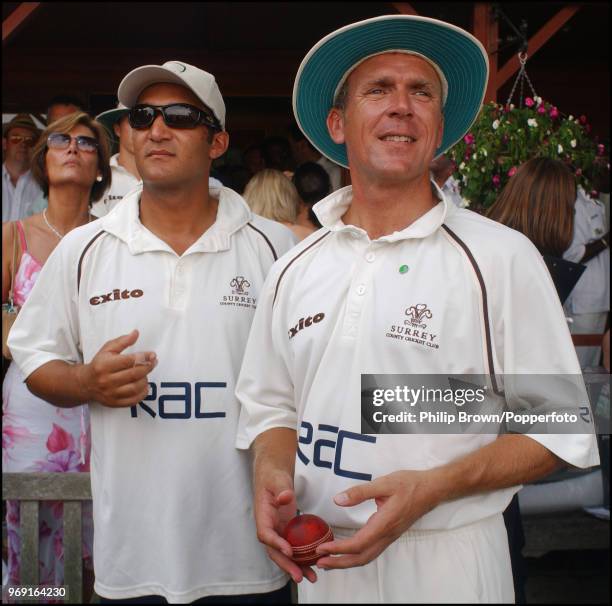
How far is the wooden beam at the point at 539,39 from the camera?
4759 mm

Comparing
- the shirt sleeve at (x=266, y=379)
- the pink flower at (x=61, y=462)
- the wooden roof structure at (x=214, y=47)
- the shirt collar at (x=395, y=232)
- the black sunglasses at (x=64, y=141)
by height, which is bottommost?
the pink flower at (x=61, y=462)

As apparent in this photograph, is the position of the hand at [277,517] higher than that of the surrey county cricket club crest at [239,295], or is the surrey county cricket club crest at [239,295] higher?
the surrey county cricket club crest at [239,295]

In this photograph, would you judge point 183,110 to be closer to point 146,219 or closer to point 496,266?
point 146,219

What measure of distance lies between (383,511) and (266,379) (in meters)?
0.61

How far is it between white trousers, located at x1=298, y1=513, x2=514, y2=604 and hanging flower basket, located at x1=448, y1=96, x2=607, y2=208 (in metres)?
2.23

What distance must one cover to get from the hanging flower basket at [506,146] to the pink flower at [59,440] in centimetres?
216

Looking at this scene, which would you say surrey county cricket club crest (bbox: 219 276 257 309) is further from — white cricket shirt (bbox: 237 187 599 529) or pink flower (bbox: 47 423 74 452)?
pink flower (bbox: 47 423 74 452)

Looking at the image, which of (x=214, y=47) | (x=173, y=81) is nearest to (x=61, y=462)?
(x=173, y=81)

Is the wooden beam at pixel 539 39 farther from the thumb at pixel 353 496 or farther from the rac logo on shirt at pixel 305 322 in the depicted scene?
the thumb at pixel 353 496

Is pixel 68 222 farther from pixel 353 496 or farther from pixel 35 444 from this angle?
pixel 353 496

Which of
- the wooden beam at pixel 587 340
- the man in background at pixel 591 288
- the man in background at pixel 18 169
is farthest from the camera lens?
the man in background at pixel 18 169

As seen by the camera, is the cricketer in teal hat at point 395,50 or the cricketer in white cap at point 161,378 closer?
the cricketer in teal hat at point 395,50

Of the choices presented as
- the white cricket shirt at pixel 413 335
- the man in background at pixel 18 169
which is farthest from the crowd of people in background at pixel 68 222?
the man in background at pixel 18 169

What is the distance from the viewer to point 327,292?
1933 mm
